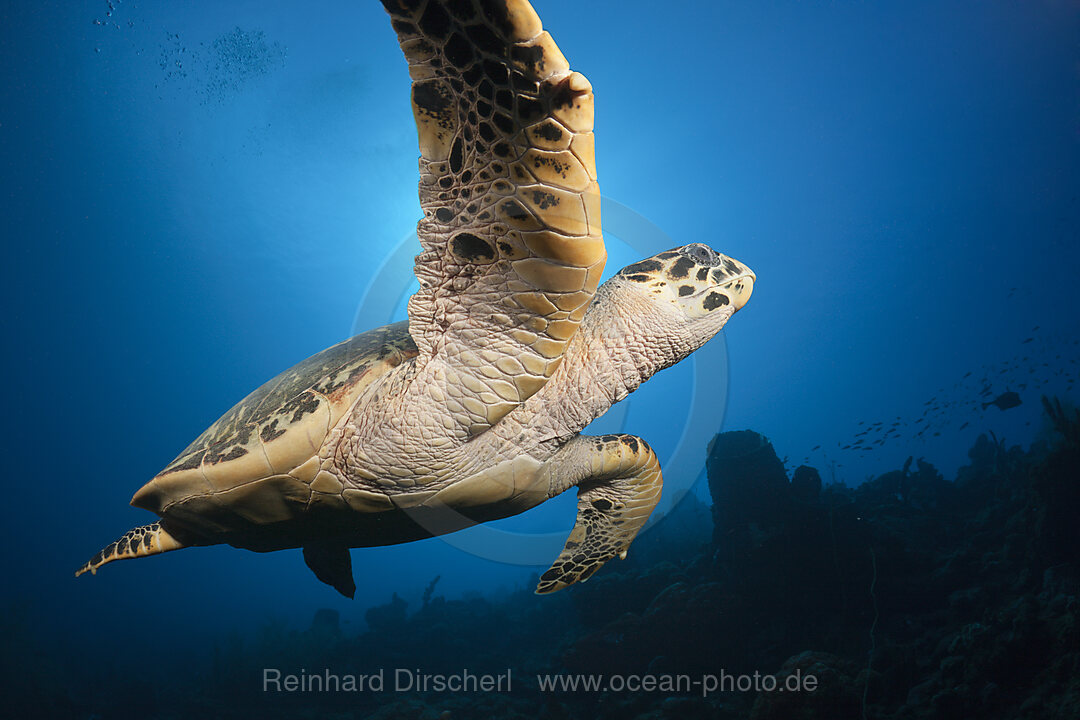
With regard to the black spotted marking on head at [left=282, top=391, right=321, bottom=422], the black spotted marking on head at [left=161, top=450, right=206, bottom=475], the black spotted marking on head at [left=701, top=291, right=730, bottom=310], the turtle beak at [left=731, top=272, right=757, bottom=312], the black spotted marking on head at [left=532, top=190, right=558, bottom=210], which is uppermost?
the turtle beak at [left=731, top=272, right=757, bottom=312]

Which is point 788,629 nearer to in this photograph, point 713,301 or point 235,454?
Result: point 713,301

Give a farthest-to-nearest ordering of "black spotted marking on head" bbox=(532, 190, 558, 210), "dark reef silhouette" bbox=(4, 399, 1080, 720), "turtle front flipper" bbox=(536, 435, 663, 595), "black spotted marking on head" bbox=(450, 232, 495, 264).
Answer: "dark reef silhouette" bbox=(4, 399, 1080, 720) → "turtle front flipper" bbox=(536, 435, 663, 595) → "black spotted marking on head" bbox=(450, 232, 495, 264) → "black spotted marking on head" bbox=(532, 190, 558, 210)

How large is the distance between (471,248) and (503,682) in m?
6.81

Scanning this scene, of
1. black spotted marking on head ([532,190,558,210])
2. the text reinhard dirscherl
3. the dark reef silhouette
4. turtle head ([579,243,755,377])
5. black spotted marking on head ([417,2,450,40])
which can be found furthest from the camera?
the text reinhard dirscherl

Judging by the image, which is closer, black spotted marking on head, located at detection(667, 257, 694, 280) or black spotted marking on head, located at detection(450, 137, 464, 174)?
black spotted marking on head, located at detection(450, 137, 464, 174)

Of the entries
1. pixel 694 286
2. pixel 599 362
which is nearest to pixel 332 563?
pixel 599 362

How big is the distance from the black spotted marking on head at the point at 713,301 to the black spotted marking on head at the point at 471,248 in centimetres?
114

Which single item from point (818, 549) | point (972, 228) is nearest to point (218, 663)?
point (818, 549)

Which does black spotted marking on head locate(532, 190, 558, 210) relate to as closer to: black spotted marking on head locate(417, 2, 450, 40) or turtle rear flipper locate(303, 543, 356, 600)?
black spotted marking on head locate(417, 2, 450, 40)

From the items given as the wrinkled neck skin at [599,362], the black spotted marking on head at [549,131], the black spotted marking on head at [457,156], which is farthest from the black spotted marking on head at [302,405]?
the black spotted marking on head at [549,131]

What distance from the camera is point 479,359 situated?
1296 mm

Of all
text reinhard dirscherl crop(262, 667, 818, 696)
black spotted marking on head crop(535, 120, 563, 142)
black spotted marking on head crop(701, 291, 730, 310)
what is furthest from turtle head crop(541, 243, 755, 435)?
text reinhard dirscherl crop(262, 667, 818, 696)

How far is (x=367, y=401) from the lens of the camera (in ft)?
5.23

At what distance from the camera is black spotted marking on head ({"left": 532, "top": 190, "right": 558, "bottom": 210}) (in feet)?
3.05
